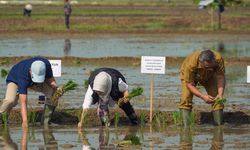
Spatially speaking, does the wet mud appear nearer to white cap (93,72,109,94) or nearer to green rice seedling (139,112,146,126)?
green rice seedling (139,112,146,126)

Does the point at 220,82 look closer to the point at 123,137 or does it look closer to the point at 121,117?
the point at 123,137

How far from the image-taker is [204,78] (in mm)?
16062

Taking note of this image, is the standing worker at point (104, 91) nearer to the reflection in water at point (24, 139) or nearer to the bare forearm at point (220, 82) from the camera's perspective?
the reflection in water at point (24, 139)

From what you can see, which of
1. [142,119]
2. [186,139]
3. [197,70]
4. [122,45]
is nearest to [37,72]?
[142,119]

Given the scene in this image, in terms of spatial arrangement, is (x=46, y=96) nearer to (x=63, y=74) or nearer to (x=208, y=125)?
(x=208, y=125)

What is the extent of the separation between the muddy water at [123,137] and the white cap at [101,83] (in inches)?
30.4

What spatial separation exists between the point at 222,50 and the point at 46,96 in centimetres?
1909

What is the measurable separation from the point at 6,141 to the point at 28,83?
1163 mm

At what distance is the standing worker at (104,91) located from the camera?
1551 centimetres

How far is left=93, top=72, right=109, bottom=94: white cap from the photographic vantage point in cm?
1544

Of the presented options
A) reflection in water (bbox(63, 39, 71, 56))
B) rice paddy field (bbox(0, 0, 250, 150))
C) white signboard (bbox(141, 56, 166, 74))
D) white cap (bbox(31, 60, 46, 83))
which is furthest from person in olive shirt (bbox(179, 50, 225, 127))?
reflection in water (bbox(63, 39, 71, 56))

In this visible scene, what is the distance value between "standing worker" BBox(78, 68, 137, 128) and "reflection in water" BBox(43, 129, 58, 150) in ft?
2.18

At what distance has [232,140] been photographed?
585 inches

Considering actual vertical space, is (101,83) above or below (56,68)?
below
